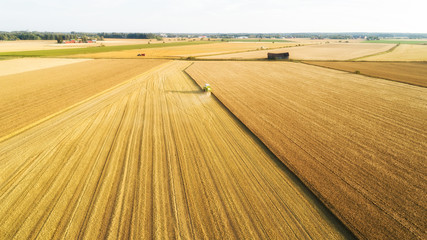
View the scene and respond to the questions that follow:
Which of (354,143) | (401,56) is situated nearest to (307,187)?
(354,143)

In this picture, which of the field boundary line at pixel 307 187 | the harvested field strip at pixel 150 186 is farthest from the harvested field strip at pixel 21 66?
the field boundary line at pixel 307 187

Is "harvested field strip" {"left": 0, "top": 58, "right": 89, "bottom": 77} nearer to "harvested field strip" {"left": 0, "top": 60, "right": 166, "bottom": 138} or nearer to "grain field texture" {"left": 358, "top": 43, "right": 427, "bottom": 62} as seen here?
"harvested field strip" {"left": 0, "top": 60, "right": 166, "bottom": 138}

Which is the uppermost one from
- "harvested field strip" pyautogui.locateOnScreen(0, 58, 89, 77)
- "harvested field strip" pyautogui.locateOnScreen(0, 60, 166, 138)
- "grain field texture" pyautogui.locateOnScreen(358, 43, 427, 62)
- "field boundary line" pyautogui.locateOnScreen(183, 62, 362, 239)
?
"grain field texture" pyautogui.locateOnScreen(358, 43, 427, 62)

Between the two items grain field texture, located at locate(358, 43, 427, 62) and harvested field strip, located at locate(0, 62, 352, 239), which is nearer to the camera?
harvested field strip, located at locate(0, 62, 352, 239)

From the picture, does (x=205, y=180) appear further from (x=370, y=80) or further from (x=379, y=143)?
(x=370, y=80)

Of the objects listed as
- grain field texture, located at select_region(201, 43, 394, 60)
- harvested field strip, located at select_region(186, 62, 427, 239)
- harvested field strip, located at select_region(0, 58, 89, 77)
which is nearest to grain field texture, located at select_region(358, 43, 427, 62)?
grain field texture, located at select_region(201, 43, 394, 60)

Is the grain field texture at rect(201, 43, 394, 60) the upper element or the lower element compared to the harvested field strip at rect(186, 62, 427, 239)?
upper

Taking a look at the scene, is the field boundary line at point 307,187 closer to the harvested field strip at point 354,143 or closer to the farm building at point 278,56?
the harvested field strip at point 354,143
